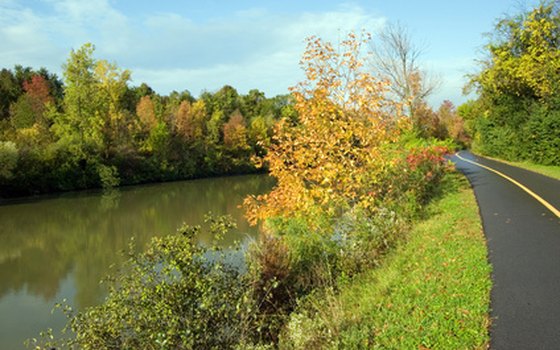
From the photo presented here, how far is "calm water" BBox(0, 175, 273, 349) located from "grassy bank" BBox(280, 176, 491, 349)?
221 inches

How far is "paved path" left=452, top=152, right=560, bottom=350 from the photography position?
4797 mm

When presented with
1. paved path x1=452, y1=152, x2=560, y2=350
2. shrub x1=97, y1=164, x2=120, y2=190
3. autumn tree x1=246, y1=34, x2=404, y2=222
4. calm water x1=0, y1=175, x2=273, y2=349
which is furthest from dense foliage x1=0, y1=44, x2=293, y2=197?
paved path x1=452, y1=152, x2=560, y2=350

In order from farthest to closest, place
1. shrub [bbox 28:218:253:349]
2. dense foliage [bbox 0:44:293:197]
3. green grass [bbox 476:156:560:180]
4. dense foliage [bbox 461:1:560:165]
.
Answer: dense foliage [bbox 0:44:293:197], dense foliage [bbox 461:1:560:165], green grass [bbox 476:156:560:180], shrub [bbox 28:218:253:349]

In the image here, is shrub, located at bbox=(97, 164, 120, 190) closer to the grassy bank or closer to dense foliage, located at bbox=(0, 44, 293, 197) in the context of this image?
dense foliage, located at bbox=(0, 44, 293, 197)

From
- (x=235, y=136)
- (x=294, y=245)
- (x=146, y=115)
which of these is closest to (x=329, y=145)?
(x=294, y=245)

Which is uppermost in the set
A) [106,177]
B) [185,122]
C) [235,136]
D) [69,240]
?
[185,122]

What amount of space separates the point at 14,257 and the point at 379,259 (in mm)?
14643

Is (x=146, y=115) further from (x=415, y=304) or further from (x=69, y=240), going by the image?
(x=415, y=304)

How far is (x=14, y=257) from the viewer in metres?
17.3

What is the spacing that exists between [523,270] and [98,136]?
48117 mm

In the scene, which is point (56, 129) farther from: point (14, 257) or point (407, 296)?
point (407, 296)

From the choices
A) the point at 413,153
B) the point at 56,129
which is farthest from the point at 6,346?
the point at 56,129

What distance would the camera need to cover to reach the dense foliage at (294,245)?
603cm

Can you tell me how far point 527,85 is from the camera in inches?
1075
